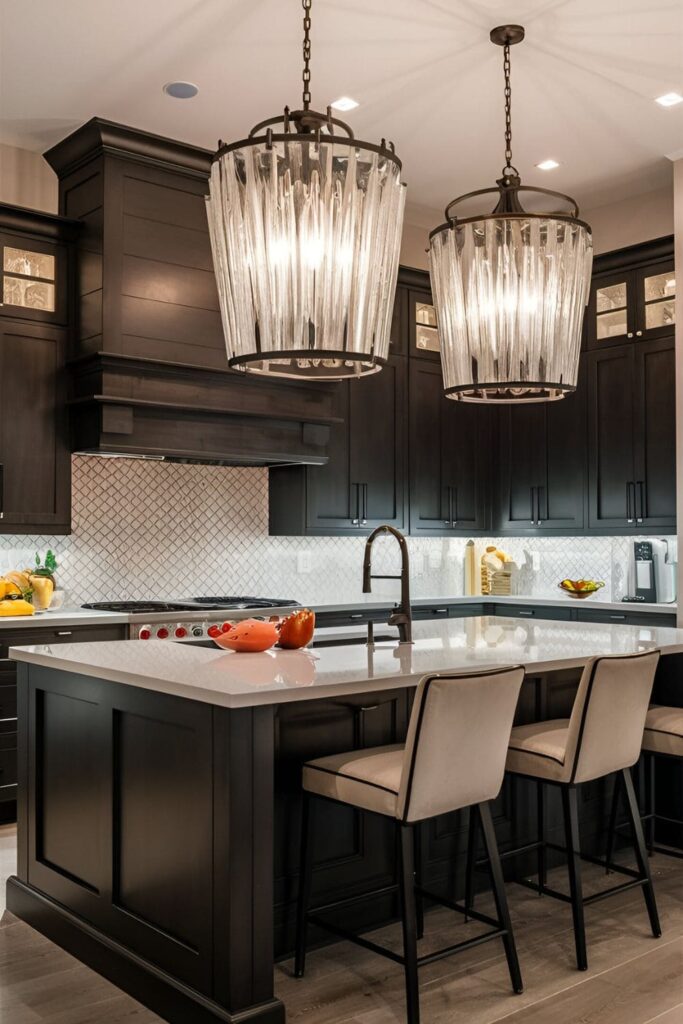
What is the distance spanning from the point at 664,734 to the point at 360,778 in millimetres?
1395

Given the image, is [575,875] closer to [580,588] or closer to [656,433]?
[580,588]

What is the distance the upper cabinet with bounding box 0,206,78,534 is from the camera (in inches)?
192

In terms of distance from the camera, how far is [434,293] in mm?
3031

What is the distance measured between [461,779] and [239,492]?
139 inches

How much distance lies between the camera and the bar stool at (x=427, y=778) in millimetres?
2512

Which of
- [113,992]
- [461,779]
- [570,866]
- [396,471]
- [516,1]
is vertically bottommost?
[113,992]

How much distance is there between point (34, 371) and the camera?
496cm

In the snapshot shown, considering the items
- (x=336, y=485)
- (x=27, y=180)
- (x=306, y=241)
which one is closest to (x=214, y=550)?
(x=336, y=485)

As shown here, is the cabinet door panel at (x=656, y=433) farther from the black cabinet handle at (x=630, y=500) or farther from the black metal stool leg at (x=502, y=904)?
the black metal stool leg at (x=502, y=904)

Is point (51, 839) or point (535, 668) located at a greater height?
point (535, 668)

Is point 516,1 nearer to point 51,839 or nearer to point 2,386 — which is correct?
point 2,386

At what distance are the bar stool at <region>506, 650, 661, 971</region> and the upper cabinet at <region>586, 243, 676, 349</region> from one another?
321cm

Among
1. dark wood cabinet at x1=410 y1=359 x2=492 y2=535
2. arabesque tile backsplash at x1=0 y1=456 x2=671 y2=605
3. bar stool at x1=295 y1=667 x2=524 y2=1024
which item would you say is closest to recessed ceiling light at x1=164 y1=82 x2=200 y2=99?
arabesque tile backsplash at x1=0 y1=456 x2=671 y2=605

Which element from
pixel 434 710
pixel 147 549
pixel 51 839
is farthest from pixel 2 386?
pixel 434 710
